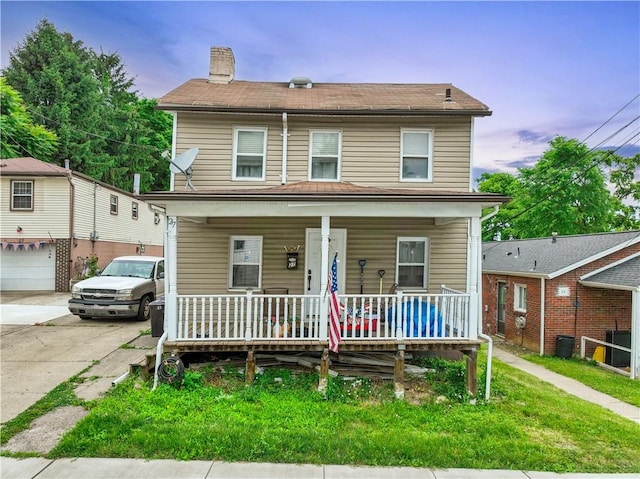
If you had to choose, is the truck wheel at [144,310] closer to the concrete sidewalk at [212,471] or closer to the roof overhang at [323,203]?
the roof overhang at [323,203]

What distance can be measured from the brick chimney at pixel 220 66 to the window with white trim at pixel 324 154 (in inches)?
150

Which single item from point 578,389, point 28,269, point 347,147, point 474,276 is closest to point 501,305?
point 578,389

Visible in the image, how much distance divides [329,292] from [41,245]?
15295mm

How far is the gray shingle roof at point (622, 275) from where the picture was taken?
11180mm

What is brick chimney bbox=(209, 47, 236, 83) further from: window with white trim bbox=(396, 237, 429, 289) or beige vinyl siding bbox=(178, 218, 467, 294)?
window with white trim bbox=(396, 237, 429, 289)

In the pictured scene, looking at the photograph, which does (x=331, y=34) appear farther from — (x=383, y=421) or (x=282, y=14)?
(x=383, y=421)

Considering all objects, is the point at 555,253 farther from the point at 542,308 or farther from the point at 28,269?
the point at 28,269

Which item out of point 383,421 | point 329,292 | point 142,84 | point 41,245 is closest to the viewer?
point 383,421

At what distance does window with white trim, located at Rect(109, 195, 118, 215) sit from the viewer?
18.6 metres

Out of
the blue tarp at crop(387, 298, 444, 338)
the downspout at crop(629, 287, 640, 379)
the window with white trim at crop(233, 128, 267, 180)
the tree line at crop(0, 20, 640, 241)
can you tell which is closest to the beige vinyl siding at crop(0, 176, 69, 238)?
the tree line at crop(0, 20, 640, 241)

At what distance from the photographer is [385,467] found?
418 cm

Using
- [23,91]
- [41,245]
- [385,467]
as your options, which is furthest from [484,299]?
[23,91]

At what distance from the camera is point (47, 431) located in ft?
15.2

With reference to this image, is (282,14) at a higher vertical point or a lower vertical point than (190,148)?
higher
